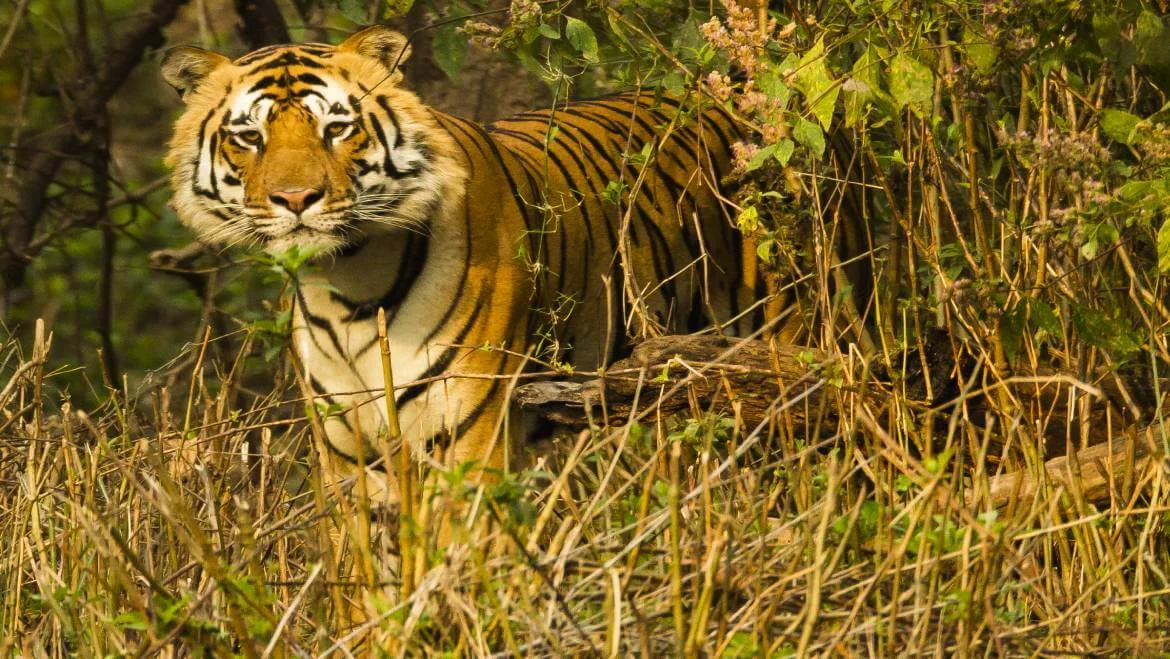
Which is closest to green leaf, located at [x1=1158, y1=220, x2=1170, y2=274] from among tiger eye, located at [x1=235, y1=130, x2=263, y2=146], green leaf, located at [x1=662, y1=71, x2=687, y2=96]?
green leaf, located at [x1=662, y1=71, x2=687, y2=96]

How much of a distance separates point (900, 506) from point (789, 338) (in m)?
1.68

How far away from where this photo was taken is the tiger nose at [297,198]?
12.0ft

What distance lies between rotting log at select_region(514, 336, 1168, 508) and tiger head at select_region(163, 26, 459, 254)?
552 mm

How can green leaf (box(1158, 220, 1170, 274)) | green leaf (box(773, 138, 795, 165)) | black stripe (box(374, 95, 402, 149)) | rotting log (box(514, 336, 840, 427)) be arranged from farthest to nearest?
black stripe (box(374, 95, 402, 149))
rotting log (box(514, 336, 840, 427))
green leaf (box(773, 138, 795, 165))
green leaf (box(1158, 220, 1170, 274))

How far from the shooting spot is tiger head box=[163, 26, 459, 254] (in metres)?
3.70

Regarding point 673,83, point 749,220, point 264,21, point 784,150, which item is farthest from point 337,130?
point 264,21

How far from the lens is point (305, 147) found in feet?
12.3

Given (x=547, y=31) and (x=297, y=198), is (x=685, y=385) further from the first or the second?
(x=297, y=198)

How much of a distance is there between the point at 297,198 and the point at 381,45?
532 mm

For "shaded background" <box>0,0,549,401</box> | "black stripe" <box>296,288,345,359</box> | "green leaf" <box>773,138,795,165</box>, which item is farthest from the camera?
"shaded background" <box>0,0,549,401</box>

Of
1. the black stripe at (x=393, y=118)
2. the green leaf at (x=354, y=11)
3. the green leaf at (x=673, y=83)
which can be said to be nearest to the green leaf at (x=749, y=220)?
the green leaf at (x=673, y=83)

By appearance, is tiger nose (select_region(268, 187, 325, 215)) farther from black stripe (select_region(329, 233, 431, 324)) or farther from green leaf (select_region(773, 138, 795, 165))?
green leaf (select_region(773, 138, 795, 165))

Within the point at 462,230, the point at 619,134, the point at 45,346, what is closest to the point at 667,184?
the point at 619,134

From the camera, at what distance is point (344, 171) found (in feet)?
12.3
